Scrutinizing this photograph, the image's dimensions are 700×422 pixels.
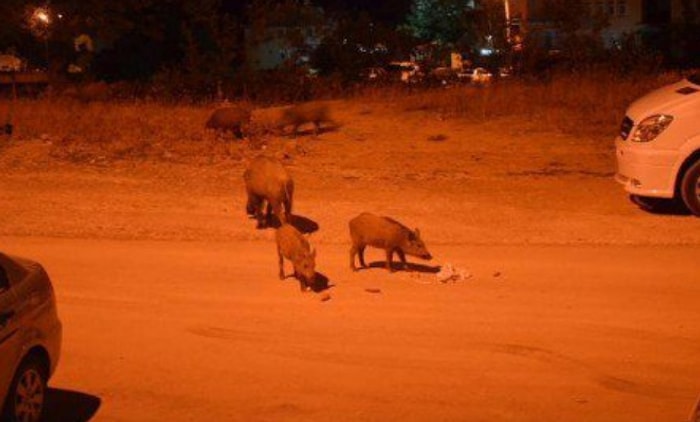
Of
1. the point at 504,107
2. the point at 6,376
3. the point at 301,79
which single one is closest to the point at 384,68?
the point at 301,79

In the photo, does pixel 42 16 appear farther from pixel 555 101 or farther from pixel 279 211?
pixel 279 211

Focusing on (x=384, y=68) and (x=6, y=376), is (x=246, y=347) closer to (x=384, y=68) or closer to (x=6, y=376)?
(x=6, y=376)

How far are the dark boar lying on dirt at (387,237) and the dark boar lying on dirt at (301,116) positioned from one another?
10129mm

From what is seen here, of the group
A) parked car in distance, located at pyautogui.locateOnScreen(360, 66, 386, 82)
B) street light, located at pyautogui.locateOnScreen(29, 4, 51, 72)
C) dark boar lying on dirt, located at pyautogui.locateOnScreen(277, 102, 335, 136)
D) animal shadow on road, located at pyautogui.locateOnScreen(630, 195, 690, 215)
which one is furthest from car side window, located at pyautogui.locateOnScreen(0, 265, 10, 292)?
street light, located at pyautogui.locateOnScreen(29, 4, 51, 72)

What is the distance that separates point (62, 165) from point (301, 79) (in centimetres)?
1342

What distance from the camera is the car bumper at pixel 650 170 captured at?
43.3 ft

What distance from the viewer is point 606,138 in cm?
1992

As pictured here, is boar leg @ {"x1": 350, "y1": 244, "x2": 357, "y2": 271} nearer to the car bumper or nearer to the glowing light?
the car bumper

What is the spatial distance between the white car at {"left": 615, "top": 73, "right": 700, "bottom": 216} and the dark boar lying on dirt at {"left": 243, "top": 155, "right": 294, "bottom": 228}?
13.7 ft

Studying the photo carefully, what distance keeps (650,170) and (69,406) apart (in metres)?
8.08

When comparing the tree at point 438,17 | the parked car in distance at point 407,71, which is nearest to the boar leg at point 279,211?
the parked car in distance at point 407,71

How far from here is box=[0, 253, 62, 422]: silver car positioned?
255 inches

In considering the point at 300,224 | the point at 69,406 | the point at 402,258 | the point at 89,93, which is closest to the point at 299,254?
the point at 402,258

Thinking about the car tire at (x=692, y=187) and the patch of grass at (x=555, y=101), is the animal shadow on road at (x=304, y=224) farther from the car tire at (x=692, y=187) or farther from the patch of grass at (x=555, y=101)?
the patch of grass at (x=555, y=101)
